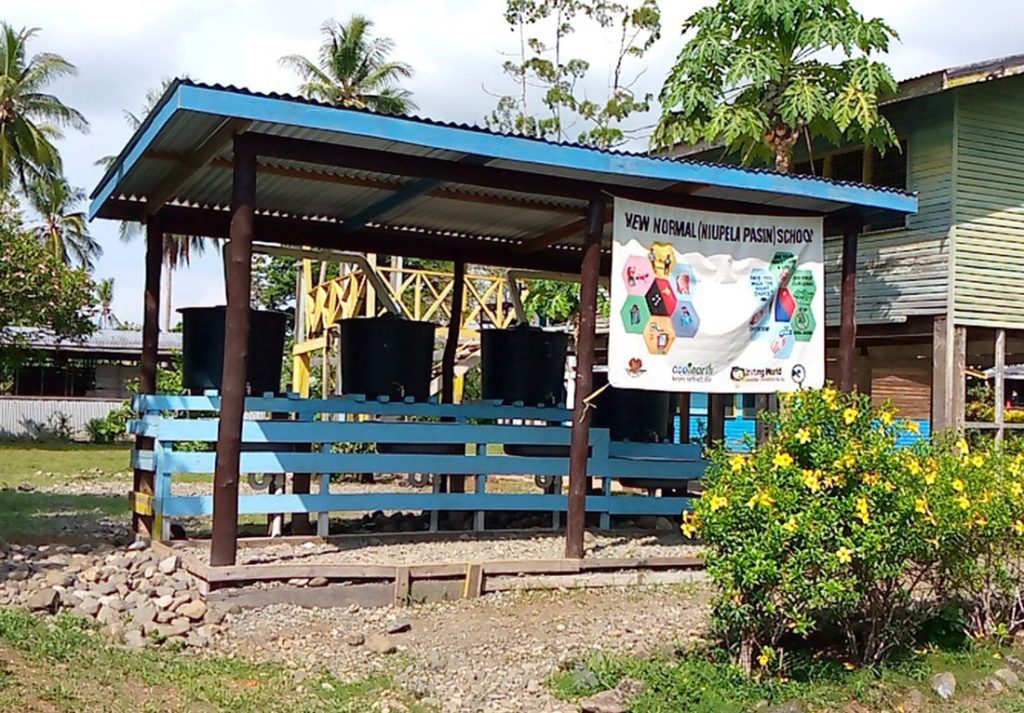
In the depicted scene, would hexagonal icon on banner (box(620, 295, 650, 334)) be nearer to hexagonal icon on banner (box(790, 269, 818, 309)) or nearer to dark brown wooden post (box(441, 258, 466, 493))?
hexagonal icon on banner (box(790, 269, 818, 309))

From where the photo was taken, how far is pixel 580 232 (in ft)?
37.7

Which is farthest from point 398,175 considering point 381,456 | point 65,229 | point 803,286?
point 65,229

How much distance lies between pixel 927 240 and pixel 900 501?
8.43 metres

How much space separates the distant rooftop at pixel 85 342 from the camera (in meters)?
27.2

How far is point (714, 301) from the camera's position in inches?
376

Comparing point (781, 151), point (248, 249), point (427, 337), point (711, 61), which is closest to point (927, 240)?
point (781, 151)

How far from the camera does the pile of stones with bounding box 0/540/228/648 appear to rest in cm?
685

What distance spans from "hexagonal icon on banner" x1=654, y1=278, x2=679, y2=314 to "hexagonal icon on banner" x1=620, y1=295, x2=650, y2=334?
0.67ft

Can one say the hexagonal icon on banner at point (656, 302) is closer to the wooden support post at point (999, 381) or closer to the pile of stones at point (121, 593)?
the pile of stones at point (121, 593)

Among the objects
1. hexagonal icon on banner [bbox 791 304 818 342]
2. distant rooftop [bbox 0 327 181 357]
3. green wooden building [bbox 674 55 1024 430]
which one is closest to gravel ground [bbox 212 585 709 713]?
hexagonal icon on banner [bbox 791 304 818 342]

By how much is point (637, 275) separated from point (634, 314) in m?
0.33

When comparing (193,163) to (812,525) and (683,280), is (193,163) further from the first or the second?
(812,525)

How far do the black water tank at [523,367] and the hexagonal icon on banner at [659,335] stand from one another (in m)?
2.13

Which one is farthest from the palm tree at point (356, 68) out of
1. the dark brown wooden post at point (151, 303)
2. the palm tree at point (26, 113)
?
the dark brown wooden post at point (151, 303)
